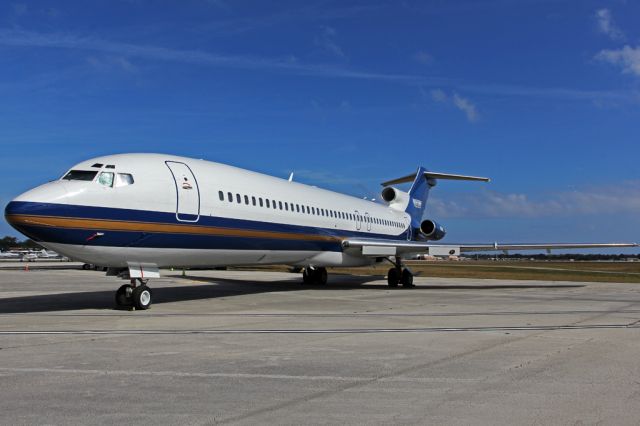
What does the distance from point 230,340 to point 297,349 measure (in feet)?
4.56

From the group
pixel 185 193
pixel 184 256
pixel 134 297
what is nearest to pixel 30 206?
pixel 134 297

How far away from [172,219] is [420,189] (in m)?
22.4

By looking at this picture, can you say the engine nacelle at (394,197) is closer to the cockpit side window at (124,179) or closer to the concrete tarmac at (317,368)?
the concrete tarmac at (317,368)

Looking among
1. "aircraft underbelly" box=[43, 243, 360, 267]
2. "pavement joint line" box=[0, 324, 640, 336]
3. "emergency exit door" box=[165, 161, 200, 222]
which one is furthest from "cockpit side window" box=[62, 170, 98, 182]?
"pavement joint line" box=[0, 324, 640, 336]

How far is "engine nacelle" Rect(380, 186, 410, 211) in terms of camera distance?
3247 centimetres

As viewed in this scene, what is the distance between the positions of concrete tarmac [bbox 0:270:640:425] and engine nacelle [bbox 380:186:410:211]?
19.5 m

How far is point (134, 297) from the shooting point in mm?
13594

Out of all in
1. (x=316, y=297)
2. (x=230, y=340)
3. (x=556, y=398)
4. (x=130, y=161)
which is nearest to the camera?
(x=556, y=398)

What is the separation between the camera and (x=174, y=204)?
47.2 feet

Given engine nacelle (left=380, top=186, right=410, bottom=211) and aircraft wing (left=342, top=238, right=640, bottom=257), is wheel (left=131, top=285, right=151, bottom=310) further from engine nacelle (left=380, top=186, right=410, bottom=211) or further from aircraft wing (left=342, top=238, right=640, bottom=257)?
engine nacelle (left=380, top=186, right=410, bottom=211)

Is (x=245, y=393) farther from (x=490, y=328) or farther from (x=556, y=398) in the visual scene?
(x=490, y=328)

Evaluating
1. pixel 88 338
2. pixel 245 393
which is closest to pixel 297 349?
pixel 245 393

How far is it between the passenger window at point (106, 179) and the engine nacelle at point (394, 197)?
68.3 feet

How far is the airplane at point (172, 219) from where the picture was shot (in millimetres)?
12250
